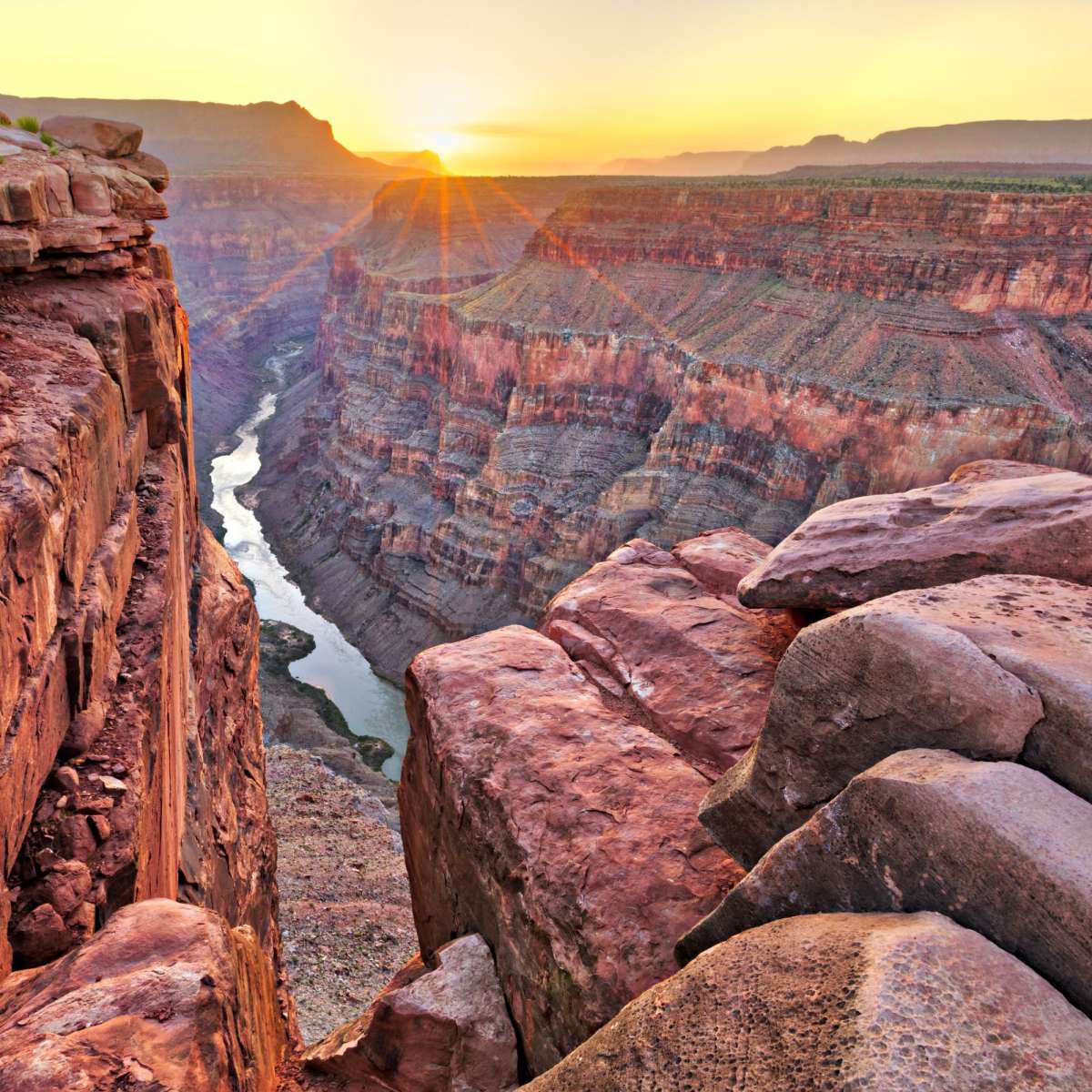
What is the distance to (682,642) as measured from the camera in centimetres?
920

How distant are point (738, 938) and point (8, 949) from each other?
5287 millimetres

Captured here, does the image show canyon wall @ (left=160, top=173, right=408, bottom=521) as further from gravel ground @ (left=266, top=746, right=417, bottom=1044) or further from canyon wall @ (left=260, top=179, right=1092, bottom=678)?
gravel ground @ (left=266, top=746, right=417, bottom=1044)

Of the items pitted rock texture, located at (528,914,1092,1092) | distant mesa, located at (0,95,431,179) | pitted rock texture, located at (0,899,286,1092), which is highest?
distant mesa, located at (0,95,431,179)

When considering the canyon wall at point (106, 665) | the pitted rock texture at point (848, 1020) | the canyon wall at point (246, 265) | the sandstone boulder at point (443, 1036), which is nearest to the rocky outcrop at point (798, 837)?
the pitted rock texture at point (848, 1020)

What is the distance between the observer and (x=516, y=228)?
3497 inches

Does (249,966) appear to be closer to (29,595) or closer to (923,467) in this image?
(29,595)

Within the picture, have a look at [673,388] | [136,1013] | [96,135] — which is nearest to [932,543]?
[136,1013]

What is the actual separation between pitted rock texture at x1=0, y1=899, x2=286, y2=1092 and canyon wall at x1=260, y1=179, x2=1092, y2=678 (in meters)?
35.5

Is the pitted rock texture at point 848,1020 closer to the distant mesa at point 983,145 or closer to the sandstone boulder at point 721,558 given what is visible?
the sandstone boulder at point 721,558

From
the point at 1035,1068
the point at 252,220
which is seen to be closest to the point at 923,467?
the point at 1035,1068

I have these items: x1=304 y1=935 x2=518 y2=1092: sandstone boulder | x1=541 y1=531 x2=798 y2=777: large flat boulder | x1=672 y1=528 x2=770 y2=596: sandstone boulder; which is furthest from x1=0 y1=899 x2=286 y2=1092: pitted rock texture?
x1=672 y1=528 x2=770 y2=596: sandstone boulder

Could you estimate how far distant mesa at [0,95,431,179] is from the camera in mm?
151625

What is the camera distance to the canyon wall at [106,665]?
548 centimetres

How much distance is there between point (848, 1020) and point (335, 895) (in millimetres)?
21707
